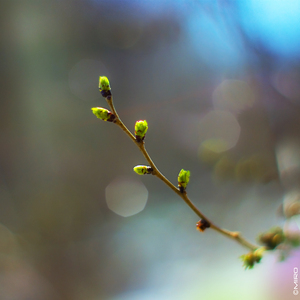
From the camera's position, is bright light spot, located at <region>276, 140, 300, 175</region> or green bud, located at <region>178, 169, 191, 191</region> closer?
green bud, located at <region>178, 169, 191, 191</region>

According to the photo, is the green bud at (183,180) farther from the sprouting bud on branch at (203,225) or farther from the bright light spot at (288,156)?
the bright light spot at (288,156)

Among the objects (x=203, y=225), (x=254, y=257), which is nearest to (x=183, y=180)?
(x=203, y=225)

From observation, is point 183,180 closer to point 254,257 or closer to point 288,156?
point 254,257

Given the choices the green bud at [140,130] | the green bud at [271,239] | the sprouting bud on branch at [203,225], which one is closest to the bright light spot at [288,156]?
the green bud at [271,239]

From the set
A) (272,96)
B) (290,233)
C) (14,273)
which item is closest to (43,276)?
(14,273)

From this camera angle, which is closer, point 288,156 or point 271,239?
point 271,239

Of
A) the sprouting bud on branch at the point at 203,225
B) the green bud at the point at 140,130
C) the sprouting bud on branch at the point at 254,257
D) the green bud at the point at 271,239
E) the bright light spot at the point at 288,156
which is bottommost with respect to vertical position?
the sprouting bud on branch at the point at 254,257

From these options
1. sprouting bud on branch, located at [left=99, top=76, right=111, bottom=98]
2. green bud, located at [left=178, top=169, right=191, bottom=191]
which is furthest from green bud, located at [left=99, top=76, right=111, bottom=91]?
green bud, located at [left=178, top=169, right=191, bottom=191]

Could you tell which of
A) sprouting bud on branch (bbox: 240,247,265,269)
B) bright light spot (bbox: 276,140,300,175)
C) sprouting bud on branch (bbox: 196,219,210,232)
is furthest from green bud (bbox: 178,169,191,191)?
bright light spot (bbox: 276,140,300,175)

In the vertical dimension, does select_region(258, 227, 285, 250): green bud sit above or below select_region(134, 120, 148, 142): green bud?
below

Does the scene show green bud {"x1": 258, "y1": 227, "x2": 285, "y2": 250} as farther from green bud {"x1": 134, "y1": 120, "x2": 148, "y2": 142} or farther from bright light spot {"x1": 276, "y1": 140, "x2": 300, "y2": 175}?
bright light spot {"x1": 276, "y1": 140, "x2": 300, "y2": 175}

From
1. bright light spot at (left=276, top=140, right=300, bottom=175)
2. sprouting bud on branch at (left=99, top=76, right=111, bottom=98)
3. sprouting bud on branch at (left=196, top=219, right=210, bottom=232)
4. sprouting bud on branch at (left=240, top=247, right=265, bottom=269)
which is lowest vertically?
sprouting bud on branch at (left=240, top=247, right=265, bottom=269)
